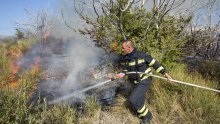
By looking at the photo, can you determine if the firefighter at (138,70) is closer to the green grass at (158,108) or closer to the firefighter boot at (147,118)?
the firefighter boot at (147,118)

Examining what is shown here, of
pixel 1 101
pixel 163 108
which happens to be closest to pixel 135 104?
pixel 163 108

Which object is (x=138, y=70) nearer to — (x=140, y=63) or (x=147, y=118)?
(x=140, y=63)

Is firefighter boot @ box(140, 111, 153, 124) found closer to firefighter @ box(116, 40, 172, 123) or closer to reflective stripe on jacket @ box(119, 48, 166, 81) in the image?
firefighter @ box(116, 40, 172, 123)

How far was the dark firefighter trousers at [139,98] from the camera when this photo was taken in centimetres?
634

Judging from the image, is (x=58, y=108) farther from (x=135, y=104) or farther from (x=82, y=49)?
(x=82, y=49)

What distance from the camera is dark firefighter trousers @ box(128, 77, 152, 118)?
6345mm

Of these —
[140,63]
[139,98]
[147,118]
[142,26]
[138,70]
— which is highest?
[142,26]

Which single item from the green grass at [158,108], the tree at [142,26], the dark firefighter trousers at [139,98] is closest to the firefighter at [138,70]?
the dark firefighter trousers at [139,98]

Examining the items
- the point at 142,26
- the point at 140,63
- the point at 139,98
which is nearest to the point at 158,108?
the point at 139,98

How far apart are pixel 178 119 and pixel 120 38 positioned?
4.39 m

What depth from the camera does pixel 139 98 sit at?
6.52 meters

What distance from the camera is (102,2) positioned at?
10.5m

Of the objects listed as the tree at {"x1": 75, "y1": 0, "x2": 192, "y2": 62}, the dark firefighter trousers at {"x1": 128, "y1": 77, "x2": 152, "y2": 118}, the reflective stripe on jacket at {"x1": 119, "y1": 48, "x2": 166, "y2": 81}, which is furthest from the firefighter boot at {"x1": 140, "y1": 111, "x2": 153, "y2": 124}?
the tree at {"x1": 75, "y1": 0, "x2": 192, "y2": 62}

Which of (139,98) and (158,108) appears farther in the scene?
(158,108)
